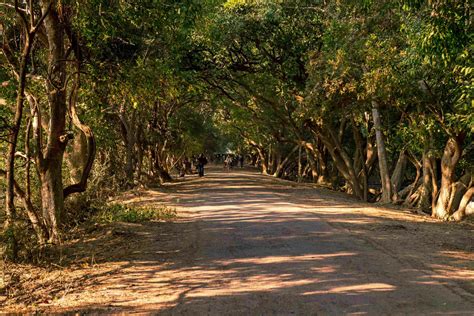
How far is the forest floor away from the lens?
5.61m

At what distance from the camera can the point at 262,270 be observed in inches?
275

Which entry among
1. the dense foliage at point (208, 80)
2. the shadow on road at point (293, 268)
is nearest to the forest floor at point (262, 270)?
the shadow on road at point (293, 268)

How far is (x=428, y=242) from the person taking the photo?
9164 mm

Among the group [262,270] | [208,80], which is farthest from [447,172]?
[208,80]

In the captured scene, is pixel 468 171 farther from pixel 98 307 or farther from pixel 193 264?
pixel 98 307

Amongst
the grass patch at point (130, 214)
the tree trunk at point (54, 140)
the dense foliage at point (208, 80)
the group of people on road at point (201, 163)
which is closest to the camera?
the dense foliage at point (208, 80)

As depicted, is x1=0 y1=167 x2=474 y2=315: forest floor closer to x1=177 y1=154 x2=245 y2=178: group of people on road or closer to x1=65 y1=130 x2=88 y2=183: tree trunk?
x1=65 y1=130 x2=88 y2=183: tree trunk

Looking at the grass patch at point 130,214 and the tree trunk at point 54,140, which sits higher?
the tree trunk at point 54,140

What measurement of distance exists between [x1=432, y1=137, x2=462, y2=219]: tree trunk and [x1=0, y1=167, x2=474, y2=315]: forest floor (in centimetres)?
407

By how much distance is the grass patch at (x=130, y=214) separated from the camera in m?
12.0

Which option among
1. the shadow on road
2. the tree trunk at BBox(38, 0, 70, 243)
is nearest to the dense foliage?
the tree trunk at BBox(38, 0, 70, 243)

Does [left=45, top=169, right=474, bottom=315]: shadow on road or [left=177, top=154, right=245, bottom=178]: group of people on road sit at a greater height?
[left=177, top=154, right=245, bottom=178]: group of people on road

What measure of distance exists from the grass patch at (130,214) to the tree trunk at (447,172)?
8748mm

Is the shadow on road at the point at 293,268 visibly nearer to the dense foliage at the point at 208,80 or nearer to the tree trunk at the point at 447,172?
the dense foliage at the point at 208,80
